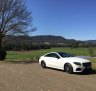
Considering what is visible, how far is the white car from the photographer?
55.2 ft

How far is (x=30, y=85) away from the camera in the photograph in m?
12.1

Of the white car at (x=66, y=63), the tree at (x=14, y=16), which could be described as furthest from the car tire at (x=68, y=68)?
the tree at (x=14, y=16)

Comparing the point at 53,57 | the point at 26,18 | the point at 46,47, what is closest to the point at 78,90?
the point at 53,57

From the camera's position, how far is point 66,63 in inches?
691

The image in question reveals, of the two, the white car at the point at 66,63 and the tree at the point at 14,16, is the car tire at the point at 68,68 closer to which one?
the white car at the point at 66,63

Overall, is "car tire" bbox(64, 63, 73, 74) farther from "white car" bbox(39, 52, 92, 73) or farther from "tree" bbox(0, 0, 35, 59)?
"tree" bbox(0, 0, 35, 59)

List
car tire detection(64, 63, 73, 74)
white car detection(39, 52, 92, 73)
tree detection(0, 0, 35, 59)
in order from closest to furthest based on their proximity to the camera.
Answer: white car detection(39, 52, 92, 73)
car tire detection(64, 63, 73, 74)
tree detection(0, 0, 35, 59)

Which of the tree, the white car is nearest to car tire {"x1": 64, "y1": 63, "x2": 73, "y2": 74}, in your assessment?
the white car

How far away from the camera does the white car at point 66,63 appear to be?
16812mm

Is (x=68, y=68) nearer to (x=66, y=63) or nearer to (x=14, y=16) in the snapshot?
(x=66, y=63)

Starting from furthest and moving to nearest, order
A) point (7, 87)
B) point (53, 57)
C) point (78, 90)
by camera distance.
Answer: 1. point (53, 57)
2. point (7, 87)
3. point (78, 90)

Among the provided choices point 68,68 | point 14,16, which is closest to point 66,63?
point 68,68

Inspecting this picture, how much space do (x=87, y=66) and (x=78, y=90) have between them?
6629 mm

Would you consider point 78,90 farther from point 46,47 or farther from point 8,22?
point 46,47
